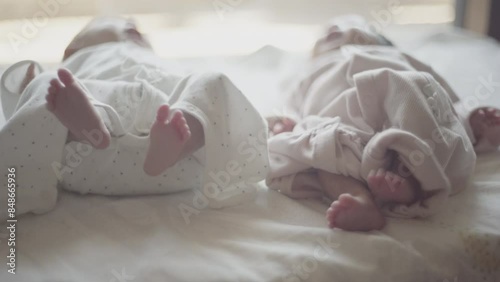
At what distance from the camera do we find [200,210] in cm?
92

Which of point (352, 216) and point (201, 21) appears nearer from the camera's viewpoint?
point (352, 216)

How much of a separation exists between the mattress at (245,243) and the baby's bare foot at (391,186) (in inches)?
1.5

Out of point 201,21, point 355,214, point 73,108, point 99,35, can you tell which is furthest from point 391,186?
point 201,21

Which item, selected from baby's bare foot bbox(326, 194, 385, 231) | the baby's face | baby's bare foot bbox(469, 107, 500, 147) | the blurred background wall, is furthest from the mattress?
the blurred background wall

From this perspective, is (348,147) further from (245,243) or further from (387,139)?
(245,243)

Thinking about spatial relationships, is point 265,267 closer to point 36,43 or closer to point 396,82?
point 396,82

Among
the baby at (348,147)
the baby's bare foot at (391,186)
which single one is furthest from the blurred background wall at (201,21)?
the baby's bare foot at (391,186)

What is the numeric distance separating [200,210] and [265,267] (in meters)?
0.18

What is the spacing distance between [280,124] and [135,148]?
35cm

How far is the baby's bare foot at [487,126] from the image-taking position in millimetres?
1086

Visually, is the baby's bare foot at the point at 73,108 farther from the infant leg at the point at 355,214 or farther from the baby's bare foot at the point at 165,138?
the infant leg at the point at 355,214

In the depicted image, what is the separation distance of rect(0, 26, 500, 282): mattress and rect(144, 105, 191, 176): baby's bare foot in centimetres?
9

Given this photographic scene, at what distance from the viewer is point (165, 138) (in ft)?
2.77

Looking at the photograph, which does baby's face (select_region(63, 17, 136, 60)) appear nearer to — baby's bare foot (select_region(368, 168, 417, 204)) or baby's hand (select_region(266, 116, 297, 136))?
baby's hand (select_region(266, 116, 297, 136))
